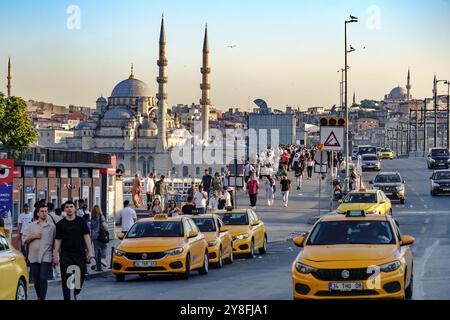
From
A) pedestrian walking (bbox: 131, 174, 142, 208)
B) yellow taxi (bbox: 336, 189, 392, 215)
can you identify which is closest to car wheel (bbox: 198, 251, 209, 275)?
yellow taxi (bbox: 336, 189, 392, 215)

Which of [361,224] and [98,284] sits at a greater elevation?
[361,224]

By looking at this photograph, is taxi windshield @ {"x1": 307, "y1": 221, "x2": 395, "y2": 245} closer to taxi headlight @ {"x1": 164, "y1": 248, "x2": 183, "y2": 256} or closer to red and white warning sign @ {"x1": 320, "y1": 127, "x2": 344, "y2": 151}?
taxi headlight @ {"x1": 164, "y1": 248, "x2": 183, "y2": 256}

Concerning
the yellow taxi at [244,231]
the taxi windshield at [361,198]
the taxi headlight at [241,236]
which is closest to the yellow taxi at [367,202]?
the taxi windshield at [361,198]

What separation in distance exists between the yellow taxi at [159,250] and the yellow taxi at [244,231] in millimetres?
4388

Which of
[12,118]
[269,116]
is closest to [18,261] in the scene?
[12,118]

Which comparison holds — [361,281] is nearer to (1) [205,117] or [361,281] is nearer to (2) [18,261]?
(2) [18,261]

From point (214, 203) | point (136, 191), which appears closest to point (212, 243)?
point (214, 203)

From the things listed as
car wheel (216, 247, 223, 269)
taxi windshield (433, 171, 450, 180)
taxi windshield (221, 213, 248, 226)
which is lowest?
car wheel (216, 247, 223, 269)

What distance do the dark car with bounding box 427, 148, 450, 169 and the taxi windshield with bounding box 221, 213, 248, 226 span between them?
53072mm

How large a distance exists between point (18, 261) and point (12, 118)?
3243 inches

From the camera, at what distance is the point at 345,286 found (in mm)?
15109

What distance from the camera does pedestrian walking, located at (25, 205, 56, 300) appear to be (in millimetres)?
16656

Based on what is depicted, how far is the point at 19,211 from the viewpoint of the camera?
2709 centimetres
